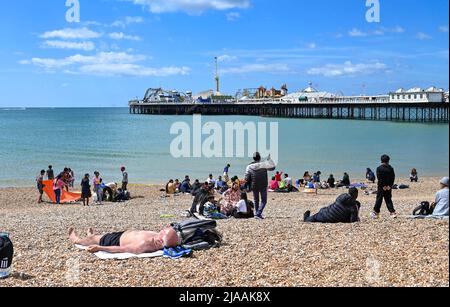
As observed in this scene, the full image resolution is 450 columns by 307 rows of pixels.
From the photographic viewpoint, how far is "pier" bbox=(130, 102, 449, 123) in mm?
66969

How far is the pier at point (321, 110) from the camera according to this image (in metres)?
67.0

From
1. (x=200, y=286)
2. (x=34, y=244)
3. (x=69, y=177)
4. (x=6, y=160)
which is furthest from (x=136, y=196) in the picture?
(x=6, y=160)

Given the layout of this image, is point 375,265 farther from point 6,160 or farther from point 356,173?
point 6,160

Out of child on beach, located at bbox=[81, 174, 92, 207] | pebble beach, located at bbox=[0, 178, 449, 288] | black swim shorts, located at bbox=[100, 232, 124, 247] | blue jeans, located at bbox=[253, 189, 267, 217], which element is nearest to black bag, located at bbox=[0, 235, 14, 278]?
pebble beach, located at bbox=[0, 178, 449, 288]

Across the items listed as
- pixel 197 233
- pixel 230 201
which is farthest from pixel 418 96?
pixel 197 233

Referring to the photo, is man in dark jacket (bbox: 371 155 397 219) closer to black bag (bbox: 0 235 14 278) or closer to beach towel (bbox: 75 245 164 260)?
beach towel (bbox: 75 245 164 260)

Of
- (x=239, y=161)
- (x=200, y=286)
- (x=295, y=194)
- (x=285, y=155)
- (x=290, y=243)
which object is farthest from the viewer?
(x=285, y=155)

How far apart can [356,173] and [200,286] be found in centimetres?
2033

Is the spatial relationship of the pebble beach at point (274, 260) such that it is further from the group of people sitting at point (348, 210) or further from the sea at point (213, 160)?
the sea at point (213, 160)

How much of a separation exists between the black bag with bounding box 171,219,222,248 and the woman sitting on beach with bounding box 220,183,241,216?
292 cm

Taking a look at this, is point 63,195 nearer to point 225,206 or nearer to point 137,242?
point 225,206

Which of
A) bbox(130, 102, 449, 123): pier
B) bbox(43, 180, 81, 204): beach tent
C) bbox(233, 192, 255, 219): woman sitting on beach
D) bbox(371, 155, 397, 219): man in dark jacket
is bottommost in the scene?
bbox(43, 180, 81, 204): beach tent

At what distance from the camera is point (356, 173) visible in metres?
24.5

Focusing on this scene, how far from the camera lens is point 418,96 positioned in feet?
205
